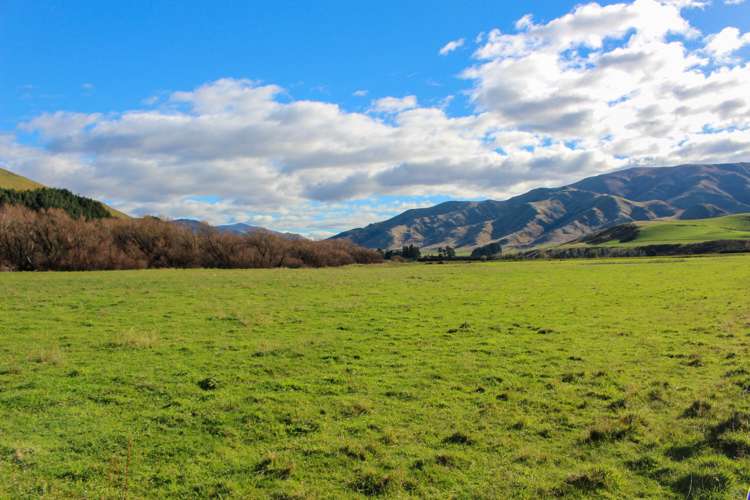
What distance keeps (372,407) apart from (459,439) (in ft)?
8.88

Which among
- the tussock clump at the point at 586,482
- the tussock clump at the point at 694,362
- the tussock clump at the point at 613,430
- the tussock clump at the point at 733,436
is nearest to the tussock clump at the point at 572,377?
the tussock clump at the point at 613,430

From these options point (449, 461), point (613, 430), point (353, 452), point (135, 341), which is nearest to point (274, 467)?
point (353, 452)

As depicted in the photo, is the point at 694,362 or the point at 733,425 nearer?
the point at 733,425

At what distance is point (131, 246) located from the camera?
273 feet

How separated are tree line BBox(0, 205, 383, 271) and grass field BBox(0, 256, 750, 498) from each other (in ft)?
180

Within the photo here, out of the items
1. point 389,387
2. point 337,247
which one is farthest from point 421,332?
point 337,247

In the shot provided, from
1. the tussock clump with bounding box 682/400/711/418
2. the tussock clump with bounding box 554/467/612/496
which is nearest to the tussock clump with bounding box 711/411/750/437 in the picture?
the tussock clump with bounding box 682/400/711/418

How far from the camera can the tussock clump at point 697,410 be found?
10.8m

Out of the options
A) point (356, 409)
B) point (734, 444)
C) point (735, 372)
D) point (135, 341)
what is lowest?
point (735, 372)

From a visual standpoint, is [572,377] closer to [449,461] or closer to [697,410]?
[697,410]

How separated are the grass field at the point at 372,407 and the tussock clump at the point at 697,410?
0.07 metres

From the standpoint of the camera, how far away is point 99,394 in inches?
486

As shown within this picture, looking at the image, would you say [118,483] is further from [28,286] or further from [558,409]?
[28,286]

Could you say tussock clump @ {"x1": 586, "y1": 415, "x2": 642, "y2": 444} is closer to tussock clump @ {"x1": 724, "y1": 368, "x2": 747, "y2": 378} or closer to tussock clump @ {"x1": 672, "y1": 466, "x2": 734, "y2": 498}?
tussock clump @ {"x1": 672, "y1": 466, "x2": 734, "y2": 498}
